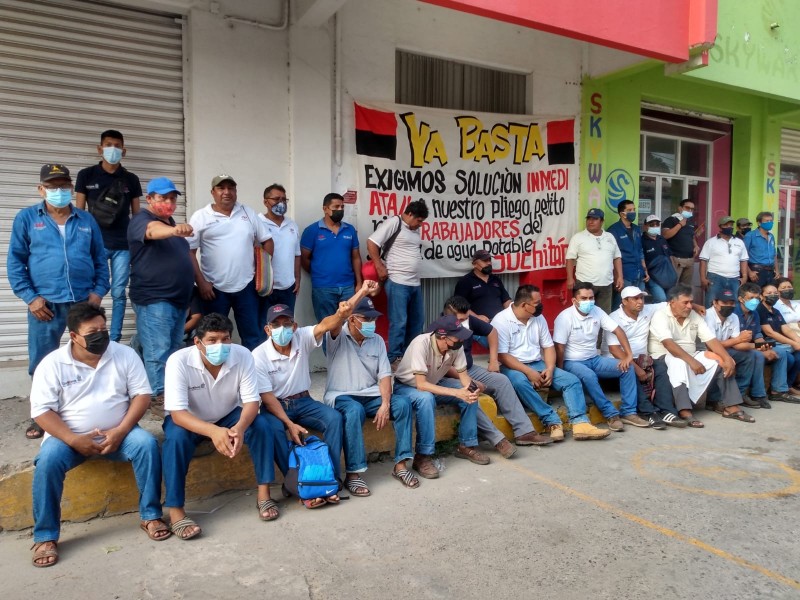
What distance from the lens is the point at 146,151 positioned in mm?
5848

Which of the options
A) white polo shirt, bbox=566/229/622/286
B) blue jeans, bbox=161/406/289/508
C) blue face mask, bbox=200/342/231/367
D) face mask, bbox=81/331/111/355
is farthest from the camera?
white polo shirt, bbox=566/229/622/286

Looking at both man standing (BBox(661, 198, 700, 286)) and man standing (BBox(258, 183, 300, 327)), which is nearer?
man standing (BBox(258, 183, 300, 327))

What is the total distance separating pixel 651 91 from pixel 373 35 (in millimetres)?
4614

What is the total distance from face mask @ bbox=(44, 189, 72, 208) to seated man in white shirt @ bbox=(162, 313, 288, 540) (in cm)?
129

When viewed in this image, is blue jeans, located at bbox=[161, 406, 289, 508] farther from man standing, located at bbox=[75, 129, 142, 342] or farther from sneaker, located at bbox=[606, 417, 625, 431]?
sneaker, located at bbox=[606, 417, 625, 431]

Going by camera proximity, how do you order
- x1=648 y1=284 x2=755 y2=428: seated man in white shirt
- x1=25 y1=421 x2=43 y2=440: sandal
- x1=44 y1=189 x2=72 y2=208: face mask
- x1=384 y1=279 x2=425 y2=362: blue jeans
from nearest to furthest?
x1=44 y1=189 x2=72 y2=208: face mask
x1=25 y1=421 x2=43 y2=440: sandal
x1=648 y1=284 x2=755 y2=428: seated man in white shirt
x1=384 y1=279 x2=425 y2=362: blue jeans

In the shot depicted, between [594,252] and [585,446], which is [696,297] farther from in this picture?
[585,446]

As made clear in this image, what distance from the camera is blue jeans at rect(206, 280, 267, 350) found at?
5.29 m

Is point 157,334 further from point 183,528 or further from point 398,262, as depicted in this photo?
point 398,262

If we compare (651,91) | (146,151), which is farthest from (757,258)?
(146,151)

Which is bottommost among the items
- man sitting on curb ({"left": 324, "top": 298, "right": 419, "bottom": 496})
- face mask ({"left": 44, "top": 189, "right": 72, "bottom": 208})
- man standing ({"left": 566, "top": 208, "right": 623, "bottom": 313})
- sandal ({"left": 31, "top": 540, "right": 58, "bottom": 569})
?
sandal ({"left": 31, "top": 540, "right": 58, "bottom": 569})

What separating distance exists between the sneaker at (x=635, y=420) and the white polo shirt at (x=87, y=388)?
14.3 ft

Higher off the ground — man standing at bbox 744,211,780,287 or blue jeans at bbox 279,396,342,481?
man standing at bbox 744,211,780,287

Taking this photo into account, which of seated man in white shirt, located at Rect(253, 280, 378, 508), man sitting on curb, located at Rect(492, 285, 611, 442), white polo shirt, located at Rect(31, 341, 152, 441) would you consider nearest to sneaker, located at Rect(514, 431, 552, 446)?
man sitting on curb, located at Rect(492, 285, 611, 442)
